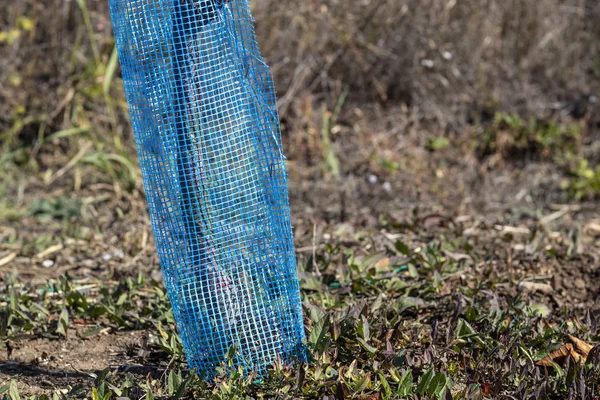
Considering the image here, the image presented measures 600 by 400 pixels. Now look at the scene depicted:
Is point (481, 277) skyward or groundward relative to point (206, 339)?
groundward

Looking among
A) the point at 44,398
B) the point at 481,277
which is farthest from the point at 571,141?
the point at 44,398

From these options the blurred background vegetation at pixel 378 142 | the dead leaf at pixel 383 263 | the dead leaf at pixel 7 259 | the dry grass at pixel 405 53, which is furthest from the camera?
the dry grass at pixel 405 53

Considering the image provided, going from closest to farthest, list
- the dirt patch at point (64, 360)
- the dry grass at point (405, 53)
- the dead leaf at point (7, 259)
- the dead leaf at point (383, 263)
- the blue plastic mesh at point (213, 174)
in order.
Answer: the blue plastic mesh at point (213, 174) < the dirt patch at point (64, 360) < the dead leaf at point (383, 263) < the dead leaf at point (7, 259) < the dry grass at point (405, 53)

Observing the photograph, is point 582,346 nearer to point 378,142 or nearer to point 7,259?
point 7,259

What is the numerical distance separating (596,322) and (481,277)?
65 centimetres

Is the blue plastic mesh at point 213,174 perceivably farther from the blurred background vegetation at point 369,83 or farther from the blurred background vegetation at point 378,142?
the blurred background vegetation at point 369,83

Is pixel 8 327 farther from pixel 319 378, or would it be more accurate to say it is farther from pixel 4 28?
pixel 4 28

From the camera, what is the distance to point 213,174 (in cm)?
227

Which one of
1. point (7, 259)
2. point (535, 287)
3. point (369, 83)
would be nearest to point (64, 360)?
point (7, 259)

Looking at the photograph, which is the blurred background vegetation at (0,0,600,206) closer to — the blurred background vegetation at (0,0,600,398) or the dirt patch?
the blurred background vegetation at (0,0,600,398)

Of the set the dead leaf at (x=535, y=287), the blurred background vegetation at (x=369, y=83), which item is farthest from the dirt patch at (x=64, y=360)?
the blurred background vegetation at (x=369, y=83)

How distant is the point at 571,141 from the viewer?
223 inches

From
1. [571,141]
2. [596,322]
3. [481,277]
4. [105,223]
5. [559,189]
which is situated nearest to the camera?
[596,322]

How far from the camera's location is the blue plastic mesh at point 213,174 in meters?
2.23
